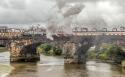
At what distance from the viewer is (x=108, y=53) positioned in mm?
116500

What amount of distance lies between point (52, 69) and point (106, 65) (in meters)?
14.6

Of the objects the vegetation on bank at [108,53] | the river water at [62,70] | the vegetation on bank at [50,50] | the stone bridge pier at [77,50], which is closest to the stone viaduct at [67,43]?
the stone bridge pier at [77,50]

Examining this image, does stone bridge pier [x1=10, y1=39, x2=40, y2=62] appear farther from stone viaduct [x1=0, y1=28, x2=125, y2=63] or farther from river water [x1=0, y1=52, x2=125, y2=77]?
river water [x1=0, y1=52, x2=125, y2=77]

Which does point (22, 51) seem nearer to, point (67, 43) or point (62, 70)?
point (67, 43)

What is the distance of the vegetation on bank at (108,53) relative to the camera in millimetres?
109875

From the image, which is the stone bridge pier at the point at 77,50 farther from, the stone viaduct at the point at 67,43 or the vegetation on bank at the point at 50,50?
the vegetation on bank at the point at 50,50

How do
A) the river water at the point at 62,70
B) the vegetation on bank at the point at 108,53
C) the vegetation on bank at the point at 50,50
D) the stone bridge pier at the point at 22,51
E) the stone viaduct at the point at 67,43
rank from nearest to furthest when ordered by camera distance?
the river water at the point at 62,70 → the vegetation on bank at the point at 108,53 → the stone viaduct at the point at 67,43 → the stone bridge pier at the point at 22,51 → the vegetation on bank at the point at 50,50

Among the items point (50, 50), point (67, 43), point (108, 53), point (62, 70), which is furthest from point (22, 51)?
point (50, 50)

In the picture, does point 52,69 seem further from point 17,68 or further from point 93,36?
point 93,36

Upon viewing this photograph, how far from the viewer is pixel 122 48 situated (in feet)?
372

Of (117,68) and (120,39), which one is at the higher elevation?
(120,39)

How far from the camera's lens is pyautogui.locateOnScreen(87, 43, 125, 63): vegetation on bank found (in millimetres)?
109875

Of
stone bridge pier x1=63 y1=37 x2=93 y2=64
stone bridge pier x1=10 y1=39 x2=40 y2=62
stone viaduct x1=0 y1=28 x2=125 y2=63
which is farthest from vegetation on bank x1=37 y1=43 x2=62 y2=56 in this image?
stone bridge pier x1=63 y1=37 x2=93 y2=64

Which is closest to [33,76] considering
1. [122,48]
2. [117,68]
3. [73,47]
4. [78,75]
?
[78,75]
